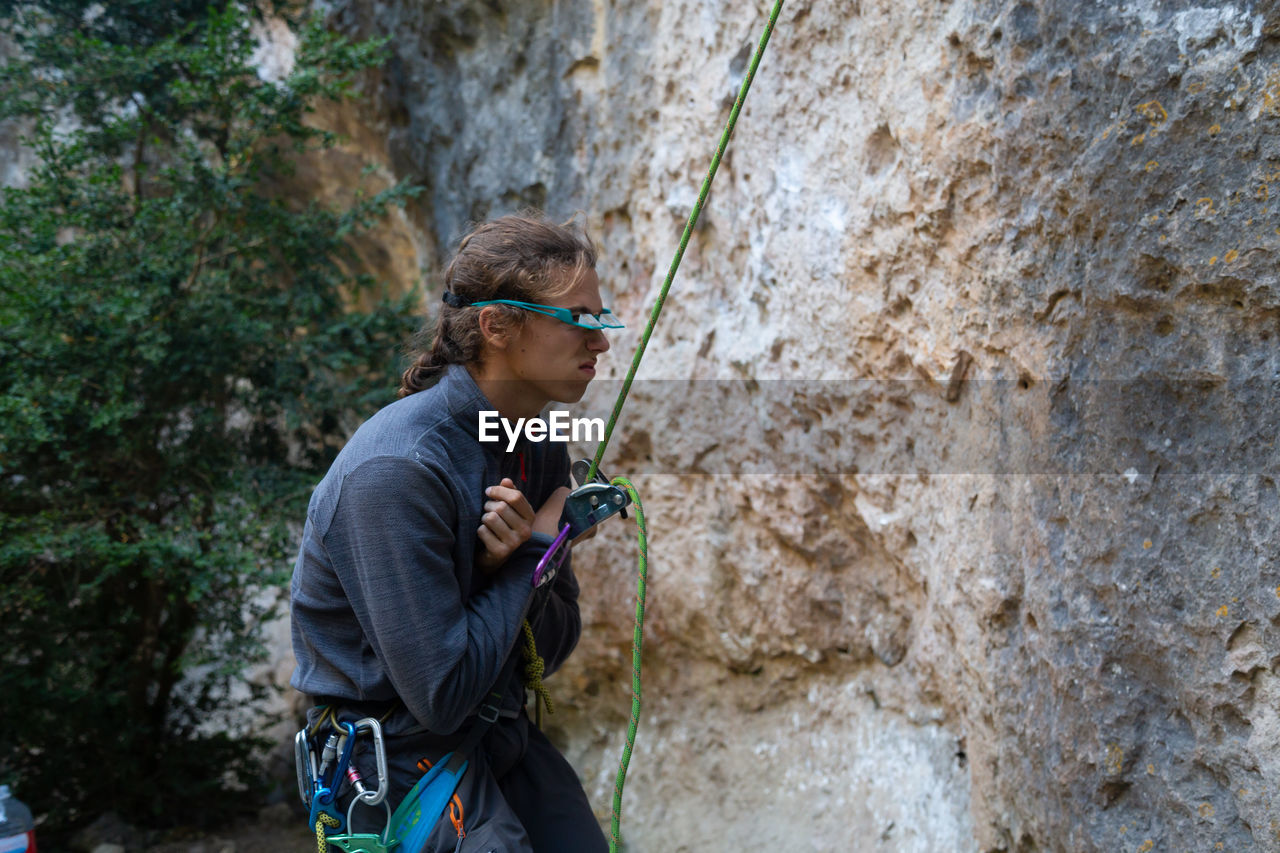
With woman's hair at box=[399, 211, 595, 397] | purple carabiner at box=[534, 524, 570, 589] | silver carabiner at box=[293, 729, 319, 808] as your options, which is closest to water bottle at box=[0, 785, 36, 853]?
silver carabiner at box=[293, 729, 319, 808]

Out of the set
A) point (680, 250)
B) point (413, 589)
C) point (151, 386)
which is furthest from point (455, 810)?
point (151, 386)

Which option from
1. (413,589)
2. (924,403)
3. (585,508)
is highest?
(924,403)

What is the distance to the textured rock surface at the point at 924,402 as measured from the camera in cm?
181

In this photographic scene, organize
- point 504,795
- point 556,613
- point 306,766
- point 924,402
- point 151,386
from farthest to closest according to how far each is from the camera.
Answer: point 151,386
point 924,402
point 556,613
point 504,795
point 306,766

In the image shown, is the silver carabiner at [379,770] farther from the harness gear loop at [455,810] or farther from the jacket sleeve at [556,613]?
the jacket sleeve at [556,613]

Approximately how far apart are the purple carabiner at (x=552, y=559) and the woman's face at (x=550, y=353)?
0.26m

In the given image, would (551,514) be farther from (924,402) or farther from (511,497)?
(924,402)

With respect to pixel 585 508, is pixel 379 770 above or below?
below

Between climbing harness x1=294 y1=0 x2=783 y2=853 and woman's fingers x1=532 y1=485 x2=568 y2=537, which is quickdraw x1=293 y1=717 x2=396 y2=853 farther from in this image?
woman's fingers x1=532 y1=485 x2=568 y2=537

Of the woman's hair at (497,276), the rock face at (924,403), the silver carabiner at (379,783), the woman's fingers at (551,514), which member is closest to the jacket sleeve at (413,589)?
the silver carabiner at (379,783)

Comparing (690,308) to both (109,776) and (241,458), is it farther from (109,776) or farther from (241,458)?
(109,776)

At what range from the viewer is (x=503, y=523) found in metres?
1.64

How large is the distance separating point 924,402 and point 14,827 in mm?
2962

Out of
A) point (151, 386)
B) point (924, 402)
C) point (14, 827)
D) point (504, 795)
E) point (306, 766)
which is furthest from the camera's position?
point (151, 386)
